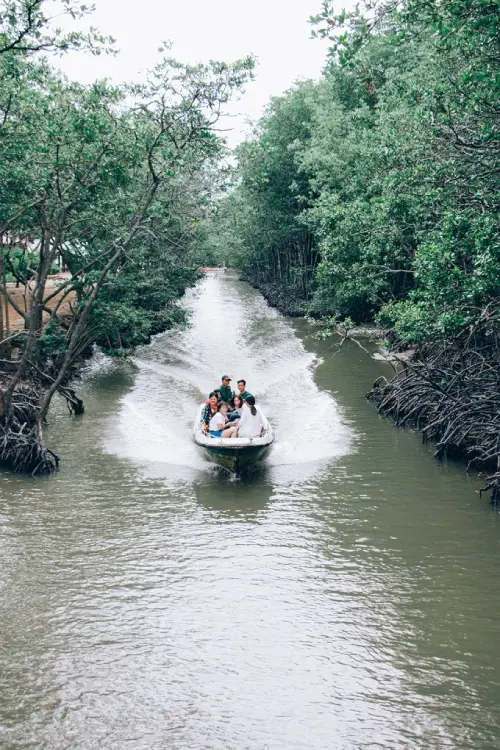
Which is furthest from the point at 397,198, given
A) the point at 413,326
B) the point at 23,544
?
the point at 23,544

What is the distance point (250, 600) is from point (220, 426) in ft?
20.7

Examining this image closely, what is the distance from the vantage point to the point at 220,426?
1565cm

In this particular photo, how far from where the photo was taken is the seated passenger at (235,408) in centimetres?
1610

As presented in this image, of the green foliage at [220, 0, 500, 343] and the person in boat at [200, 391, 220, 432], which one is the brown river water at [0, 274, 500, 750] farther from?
the green foliage at [220, 0, 500, 343]

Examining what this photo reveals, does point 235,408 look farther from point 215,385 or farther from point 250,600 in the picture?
point 215,385

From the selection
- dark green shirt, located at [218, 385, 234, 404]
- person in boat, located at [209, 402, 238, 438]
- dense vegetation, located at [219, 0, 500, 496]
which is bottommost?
person in boat, located at [209, 402, 238, 438]

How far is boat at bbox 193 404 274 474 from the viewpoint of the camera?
1402 cm

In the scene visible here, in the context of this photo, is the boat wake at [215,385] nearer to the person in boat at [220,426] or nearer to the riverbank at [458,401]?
the person in boat at [220,426]

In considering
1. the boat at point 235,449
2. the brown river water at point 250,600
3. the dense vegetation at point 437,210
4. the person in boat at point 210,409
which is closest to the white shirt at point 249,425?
the boat at point 235,449

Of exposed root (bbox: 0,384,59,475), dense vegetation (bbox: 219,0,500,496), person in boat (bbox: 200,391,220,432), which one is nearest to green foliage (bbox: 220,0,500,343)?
dense vegetation (bbox: 219,0,500,496)

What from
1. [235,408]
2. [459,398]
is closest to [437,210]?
[459,398]

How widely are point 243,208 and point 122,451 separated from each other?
34.4 meters

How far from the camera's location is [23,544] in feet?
36.8

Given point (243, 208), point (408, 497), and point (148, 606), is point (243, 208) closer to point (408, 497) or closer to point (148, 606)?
point (408, 497)
